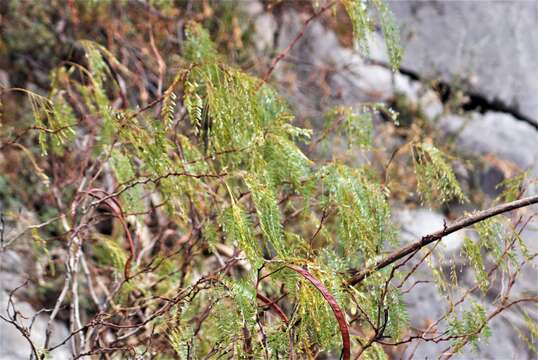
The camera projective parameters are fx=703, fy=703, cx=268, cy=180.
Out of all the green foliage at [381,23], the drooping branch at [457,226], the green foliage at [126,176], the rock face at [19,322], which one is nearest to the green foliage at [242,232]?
the drooping branch at [457,226]

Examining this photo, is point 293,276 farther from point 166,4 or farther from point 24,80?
point 24,80

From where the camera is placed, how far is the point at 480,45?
166 inches

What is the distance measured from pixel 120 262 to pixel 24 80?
6.81 ft

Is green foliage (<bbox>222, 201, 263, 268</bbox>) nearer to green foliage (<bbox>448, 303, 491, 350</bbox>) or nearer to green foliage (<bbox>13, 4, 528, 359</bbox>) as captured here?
green foliage (<bbox>13, 4, 528, 359</bbox>)

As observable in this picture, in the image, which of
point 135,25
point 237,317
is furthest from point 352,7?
point 135,25

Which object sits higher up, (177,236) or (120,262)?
(177,236)

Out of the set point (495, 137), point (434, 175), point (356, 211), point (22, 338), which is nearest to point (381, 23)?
point (434, 175)

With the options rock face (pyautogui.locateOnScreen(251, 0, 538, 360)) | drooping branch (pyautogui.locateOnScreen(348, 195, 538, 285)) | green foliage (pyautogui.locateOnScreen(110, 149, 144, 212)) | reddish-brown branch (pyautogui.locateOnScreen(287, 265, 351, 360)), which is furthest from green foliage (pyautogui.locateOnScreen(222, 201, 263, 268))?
rock face (pyautogui.locateOnScreen(251, 0, 538, 360))

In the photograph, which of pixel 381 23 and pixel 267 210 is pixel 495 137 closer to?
pixel 381 23

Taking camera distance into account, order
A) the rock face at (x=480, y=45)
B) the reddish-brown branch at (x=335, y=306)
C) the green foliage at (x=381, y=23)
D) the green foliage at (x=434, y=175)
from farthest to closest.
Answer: the rock face at (x=480, y=45), the green foliage at (x=381, y=23), the green foliage at (x=434, y=175), the reddish-brown branch at (x=335, y=306)

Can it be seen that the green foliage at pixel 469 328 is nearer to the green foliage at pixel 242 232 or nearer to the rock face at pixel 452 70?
the green foliage at pixel 242 232

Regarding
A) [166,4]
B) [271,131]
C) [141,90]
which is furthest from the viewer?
[141,90]

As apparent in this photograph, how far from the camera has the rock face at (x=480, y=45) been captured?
4.16 meters

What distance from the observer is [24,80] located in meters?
3.54
